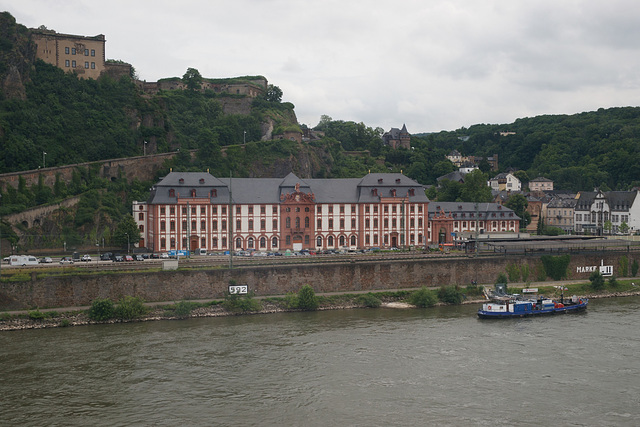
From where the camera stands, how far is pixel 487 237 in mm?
74812

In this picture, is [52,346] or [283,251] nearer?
[52,346]

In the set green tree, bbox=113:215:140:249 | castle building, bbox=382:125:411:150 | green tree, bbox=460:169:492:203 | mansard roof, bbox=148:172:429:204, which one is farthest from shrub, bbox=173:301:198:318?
castle building, bbox=382:125:411:150

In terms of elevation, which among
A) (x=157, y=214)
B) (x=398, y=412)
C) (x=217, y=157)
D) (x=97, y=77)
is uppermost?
(x=97, y=77)

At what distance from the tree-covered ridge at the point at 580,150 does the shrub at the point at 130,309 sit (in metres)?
94.4

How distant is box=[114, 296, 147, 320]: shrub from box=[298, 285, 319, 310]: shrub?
39.6 feet

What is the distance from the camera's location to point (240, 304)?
49.1m

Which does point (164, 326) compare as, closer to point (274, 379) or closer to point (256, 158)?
point (274, 379)

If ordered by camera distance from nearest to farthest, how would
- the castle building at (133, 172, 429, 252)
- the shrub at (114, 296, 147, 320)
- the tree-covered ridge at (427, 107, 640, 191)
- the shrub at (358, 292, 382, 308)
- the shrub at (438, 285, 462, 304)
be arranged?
the shrub at (114, 296, 147, 320)
the shrub at (358, 292, 382, 308)
the shrub at (438, 285, 462, 304)
the castle building at (133, 172, 429, 252)
the tree-covered ridge at (427, 107, 640, 191)

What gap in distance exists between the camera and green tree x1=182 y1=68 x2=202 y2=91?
373 ft

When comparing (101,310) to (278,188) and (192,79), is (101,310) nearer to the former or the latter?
(278,188)

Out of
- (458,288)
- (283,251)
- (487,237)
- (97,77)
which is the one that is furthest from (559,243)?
(97,77)

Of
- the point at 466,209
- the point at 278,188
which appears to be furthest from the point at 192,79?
the point at 466,209

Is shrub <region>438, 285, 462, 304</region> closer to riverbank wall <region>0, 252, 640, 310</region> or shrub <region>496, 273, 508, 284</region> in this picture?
riverbank wall <region>0, 252, 640, 310</region>

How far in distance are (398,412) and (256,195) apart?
44.5 m
